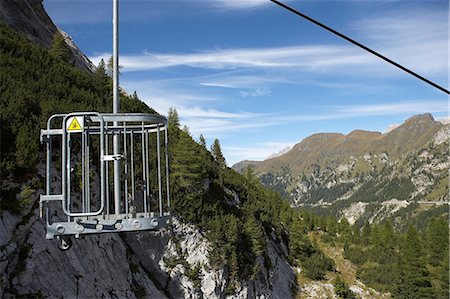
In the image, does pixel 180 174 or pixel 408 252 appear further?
pixel 408 252

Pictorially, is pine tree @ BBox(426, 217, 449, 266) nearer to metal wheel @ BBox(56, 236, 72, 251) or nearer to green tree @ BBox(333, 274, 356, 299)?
green tree @ BBox(333, 274, 356, 299)

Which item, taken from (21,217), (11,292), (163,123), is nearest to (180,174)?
(21,217)

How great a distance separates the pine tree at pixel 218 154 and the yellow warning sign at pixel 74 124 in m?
45.5

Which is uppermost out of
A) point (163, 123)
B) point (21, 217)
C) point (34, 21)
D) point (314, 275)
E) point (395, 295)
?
point (34, 21)

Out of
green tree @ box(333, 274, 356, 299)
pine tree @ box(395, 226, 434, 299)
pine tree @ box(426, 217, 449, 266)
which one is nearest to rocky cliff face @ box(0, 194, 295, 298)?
green tree @ box(333, 274, 356, 299)

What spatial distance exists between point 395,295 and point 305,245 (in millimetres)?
15706

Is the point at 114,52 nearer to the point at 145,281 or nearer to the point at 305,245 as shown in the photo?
the point at 145,281

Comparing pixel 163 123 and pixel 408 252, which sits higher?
pixel 163 123

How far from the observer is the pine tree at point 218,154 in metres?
53.6

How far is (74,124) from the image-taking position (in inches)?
258

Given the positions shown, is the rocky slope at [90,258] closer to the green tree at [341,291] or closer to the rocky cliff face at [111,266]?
the rocky cliff face at [111,266]

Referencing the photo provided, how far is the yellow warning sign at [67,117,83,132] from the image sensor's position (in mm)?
6490

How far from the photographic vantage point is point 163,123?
23.2ft

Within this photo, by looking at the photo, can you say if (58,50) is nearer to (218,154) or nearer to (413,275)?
(218,154)
